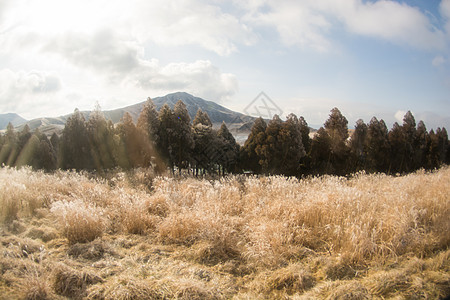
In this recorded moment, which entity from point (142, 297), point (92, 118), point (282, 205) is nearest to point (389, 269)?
point (282, 205)

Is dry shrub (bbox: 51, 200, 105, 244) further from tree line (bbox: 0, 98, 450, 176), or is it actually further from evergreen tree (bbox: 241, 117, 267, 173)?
evergreen tree (bbox: 241, 117, 267, 173)

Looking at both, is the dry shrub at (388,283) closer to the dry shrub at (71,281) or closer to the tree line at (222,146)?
the dry shrub at (71,281)

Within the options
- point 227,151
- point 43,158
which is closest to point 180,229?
point 227,151

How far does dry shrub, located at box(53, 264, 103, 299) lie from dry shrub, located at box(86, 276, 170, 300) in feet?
0.44

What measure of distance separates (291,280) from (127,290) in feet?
6.26

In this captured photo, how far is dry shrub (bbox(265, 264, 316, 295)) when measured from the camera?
2854 mm

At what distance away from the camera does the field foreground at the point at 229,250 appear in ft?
8.89

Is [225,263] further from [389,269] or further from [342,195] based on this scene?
[342,195]

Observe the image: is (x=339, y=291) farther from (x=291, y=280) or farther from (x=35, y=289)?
(x=35, y=289)

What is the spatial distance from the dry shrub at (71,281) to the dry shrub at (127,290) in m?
0.13

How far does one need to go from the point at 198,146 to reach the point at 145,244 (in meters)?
16.9

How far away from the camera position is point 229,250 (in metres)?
3.79

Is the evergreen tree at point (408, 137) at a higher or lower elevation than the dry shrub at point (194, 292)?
higher

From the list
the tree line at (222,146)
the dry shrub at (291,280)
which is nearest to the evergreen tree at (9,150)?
the tree line at (222,146)
